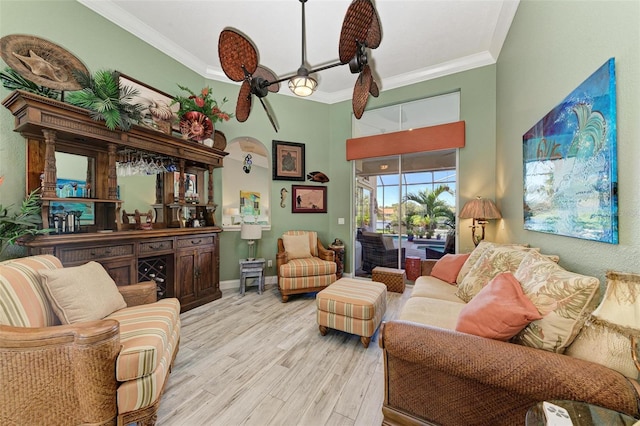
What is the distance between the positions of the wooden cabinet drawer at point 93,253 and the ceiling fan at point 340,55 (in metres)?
1.77

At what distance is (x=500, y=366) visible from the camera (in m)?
0.99

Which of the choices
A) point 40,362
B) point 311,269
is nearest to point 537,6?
point 311,269

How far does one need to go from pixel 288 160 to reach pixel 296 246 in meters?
1.58

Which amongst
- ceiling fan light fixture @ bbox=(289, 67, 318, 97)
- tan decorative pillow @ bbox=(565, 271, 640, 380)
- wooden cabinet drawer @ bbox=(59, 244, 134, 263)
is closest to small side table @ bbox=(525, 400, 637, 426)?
tan decorative pillow @ bbox=(565, 271, 640, 380)

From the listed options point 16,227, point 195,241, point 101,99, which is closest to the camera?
point 16,227

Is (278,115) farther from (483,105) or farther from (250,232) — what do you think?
(483,105)

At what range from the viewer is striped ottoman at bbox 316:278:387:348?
215 cm

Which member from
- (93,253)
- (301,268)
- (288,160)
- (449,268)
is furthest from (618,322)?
(288,160)

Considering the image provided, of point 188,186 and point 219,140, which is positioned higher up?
point 219,140

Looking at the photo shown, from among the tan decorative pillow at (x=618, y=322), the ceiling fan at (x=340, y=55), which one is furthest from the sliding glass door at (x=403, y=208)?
the tan decorative pillow at (x=618, y=322)

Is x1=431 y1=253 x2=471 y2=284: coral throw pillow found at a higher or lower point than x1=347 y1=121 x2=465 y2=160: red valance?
lower

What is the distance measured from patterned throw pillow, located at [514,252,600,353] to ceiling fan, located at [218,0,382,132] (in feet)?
5.40

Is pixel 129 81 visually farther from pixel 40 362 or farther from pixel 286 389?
pixel 286 389

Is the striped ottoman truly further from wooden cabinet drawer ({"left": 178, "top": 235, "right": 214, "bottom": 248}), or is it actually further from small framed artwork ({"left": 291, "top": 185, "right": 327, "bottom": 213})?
small framed artwork ({"left": 291, "top": 185, "right": 327, "bottom": 213})
